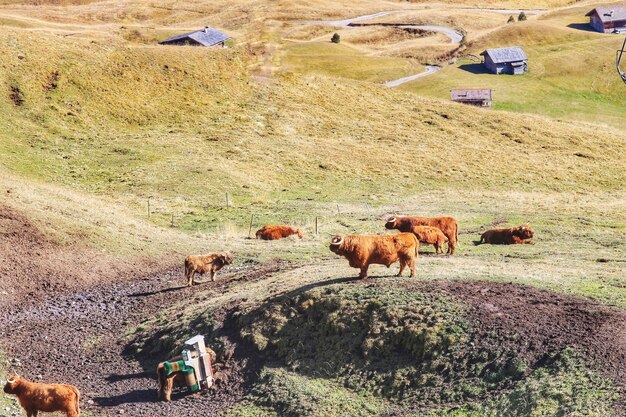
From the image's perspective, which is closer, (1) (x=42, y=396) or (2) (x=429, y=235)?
(1) (x=42, y=396)

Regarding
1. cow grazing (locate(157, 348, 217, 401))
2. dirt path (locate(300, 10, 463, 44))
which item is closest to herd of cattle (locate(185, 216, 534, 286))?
cow grazing (locate(157, 348, 217, 401))

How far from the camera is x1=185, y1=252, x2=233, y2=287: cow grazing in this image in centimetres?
3112

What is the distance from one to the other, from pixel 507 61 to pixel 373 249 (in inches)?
3341

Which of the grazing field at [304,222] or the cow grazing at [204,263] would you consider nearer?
the grazing field at [304,222]

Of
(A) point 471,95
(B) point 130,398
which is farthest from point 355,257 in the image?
(A) point 471,95

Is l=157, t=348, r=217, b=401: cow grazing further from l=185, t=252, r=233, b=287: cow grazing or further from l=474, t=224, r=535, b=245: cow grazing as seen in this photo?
l=474, t=224, r=535, b=245: cow grazing

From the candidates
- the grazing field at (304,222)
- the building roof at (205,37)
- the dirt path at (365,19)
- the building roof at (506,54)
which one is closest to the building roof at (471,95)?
the grazing field at (304,222)

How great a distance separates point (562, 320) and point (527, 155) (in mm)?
47654

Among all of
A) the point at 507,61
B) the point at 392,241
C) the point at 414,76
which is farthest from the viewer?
the point at 507,61

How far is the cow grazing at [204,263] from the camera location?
102 ft

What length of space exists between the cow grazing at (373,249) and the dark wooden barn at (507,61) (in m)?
83.6

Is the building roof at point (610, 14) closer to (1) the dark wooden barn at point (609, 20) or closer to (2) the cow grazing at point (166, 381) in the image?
(1) the dark wooden barn at point (609, 20)

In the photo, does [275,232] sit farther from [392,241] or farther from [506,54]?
[506,54]

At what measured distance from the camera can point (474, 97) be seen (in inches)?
3526
